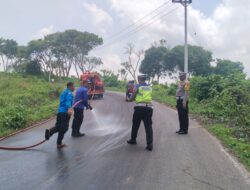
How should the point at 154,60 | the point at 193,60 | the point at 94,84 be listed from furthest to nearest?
the point at 154,60 < the point at 193,60 < the point at 94,84

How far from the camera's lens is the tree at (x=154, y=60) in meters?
65.7

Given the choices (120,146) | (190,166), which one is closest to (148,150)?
(120,146)

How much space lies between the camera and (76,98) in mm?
11594

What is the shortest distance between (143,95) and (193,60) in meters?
51.2

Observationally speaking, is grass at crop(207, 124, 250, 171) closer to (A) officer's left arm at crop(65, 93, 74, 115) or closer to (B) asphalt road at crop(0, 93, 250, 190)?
(B) asphalt road at crop(0, 93, 250, 190)

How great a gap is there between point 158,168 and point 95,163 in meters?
1.37

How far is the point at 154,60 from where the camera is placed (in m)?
65.8

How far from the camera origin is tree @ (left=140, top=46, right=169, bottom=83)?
65.7 meters

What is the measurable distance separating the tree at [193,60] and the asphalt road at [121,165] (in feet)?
162

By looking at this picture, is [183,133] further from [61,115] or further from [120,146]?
[61,115]

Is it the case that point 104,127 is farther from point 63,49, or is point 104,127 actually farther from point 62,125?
point 63,49

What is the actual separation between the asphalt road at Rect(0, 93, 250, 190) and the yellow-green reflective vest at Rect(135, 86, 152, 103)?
47.4 inches

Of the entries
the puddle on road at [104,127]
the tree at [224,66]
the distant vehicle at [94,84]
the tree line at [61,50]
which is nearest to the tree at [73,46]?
the tree line at [61,50]

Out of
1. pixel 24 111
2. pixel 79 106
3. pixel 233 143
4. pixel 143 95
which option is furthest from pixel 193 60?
pixel 143 95
